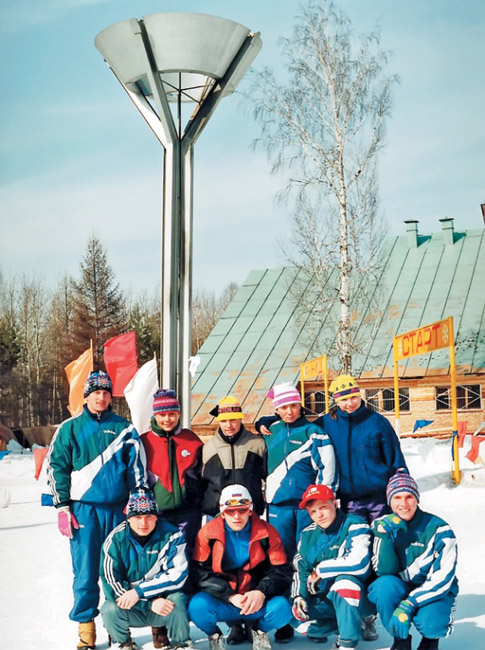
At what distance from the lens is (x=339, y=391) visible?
473cm

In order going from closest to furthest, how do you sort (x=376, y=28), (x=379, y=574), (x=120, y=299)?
(x=379, y=574)
(x=376, y=28)
(x=120, y=299)

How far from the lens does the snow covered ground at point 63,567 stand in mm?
4465

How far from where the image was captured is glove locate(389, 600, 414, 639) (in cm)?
384

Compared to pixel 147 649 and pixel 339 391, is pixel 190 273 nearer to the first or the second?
pixel 339 391

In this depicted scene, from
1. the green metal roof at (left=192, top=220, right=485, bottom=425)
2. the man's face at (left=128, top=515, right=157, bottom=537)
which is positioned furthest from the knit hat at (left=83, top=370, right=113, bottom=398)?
the green metal roof at (left=192, top=220, right=485, bottom=425)

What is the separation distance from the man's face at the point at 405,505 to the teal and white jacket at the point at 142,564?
110cm

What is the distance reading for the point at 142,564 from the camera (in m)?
4.10

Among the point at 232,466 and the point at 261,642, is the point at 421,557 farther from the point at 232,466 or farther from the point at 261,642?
the point at 232,466

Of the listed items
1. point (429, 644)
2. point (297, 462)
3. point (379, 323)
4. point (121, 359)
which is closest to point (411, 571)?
point (429, 644)

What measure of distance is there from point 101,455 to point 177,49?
10.4ft

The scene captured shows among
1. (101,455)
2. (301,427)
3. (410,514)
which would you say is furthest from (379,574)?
(101,455)

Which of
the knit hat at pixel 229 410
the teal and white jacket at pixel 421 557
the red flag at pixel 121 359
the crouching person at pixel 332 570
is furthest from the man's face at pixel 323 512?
the red flag at pixel 121 359

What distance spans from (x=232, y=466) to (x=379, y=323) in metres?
15.5

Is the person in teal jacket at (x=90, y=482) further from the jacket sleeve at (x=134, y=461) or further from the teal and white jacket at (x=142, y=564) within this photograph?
the teal and white jacket at (x=142, y=564)
